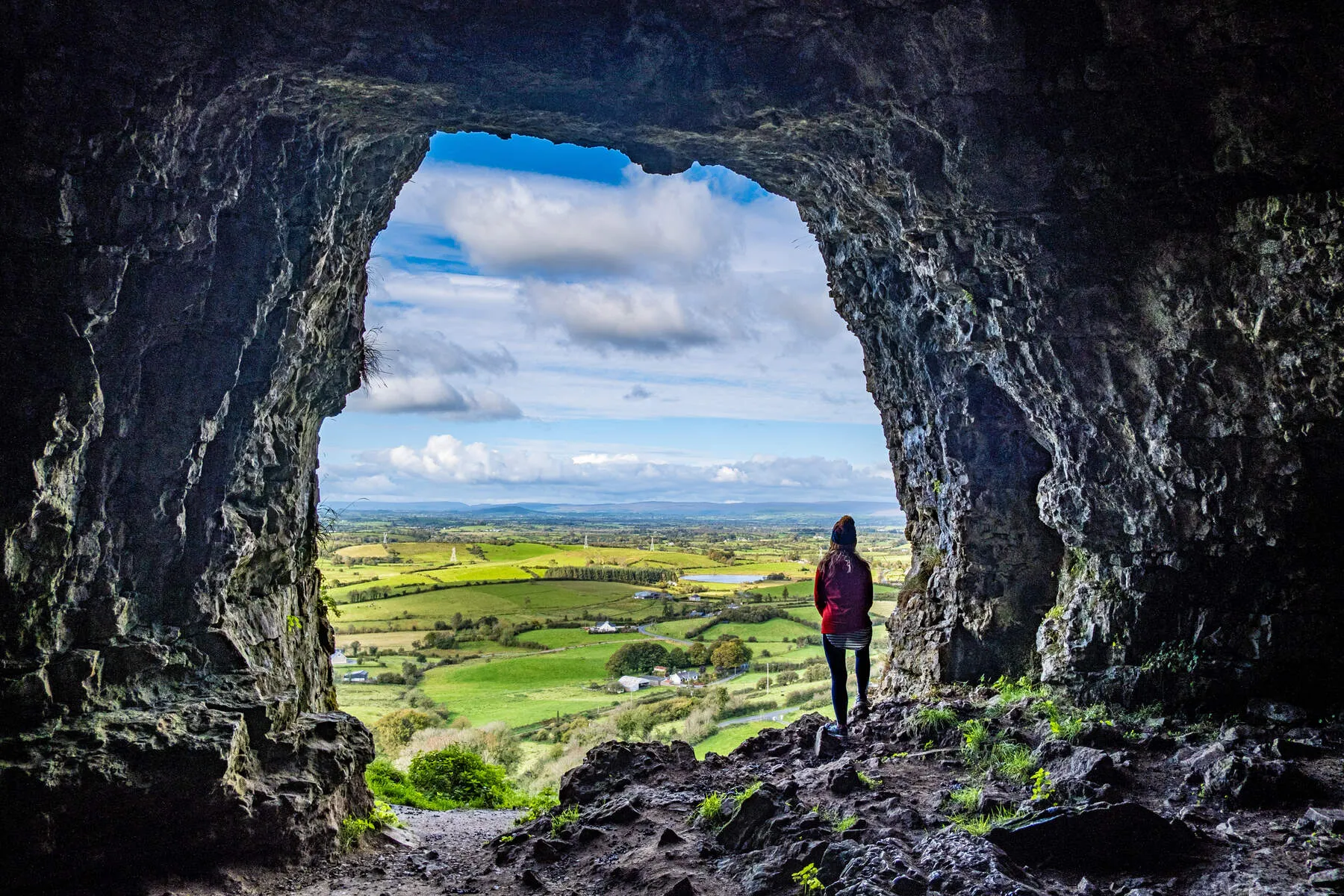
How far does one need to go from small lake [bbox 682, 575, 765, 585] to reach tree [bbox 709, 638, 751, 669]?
10327mm

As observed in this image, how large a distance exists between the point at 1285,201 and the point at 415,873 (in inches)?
592

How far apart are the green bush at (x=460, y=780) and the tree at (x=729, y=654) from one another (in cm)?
1405

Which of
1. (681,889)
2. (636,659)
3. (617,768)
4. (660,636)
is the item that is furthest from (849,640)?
(660,636)

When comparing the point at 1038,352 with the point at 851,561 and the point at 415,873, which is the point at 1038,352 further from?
the point at 415,873

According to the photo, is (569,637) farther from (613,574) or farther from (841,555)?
(841,555)

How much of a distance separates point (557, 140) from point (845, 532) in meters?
8.01

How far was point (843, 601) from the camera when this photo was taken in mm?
11273

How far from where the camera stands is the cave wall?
8.38m

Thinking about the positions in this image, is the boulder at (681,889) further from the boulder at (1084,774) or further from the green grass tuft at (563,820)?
the boulder at (1084,774)

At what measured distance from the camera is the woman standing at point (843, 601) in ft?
37.0

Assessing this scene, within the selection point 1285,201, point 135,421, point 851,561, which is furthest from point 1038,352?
point 135,421

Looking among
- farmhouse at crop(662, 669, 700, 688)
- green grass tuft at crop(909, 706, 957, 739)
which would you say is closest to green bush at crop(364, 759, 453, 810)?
green grass tuft at crop(909, 706, 957, 739)

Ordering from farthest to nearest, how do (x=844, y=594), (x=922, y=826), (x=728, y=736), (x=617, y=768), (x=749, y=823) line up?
(x=728, y=736)
(x=617, y=768)
(x=844, y=594)
(x=749, y=823)
(x=922, y=826)

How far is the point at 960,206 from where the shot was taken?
1065 centimetres
